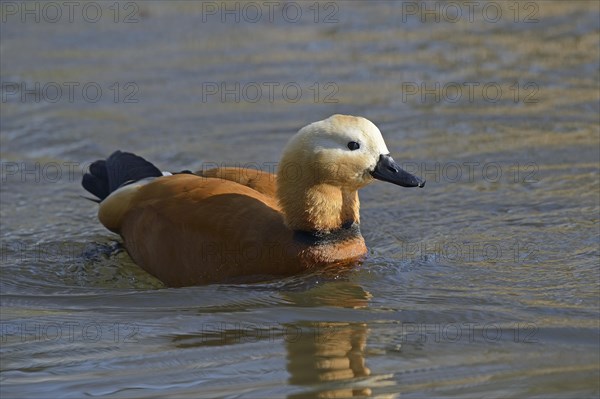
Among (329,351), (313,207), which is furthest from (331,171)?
(329,351)

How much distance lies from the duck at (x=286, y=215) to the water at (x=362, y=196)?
15 cm

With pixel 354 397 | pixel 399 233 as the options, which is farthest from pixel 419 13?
pixel 354 397

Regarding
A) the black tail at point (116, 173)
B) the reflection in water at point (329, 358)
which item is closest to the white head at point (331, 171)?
the reflection in water at point (329, 358)

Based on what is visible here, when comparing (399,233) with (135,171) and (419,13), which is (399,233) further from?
(419,13)

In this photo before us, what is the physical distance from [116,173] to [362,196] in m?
1.91

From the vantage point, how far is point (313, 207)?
721cm

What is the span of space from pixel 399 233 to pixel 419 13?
5.74 meters

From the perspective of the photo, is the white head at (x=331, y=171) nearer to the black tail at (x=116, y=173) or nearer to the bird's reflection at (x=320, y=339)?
the bird's reflection at (x=320, y=339)

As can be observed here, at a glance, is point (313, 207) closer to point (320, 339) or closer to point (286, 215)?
point (286, 215)

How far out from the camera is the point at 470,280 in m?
7.23

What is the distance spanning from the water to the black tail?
13.5 inches

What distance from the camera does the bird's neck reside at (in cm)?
721

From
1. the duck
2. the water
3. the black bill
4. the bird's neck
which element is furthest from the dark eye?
the water

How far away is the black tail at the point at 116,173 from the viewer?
328 inches
